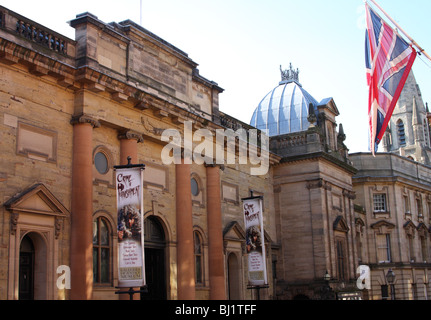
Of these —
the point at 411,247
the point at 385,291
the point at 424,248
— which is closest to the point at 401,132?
the point at 424,248

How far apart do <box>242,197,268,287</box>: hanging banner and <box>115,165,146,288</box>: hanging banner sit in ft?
25.4

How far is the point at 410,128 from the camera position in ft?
255

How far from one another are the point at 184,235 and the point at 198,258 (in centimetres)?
242

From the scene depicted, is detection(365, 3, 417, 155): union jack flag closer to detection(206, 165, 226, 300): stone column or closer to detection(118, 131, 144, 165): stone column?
detection(118, 131, 144, 165): stone column

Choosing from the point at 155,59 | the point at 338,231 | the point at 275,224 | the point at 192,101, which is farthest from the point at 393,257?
the point at 155,59

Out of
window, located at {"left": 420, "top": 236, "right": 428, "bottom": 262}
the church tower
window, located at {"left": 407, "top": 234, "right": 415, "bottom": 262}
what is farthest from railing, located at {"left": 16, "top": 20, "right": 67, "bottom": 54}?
the church tower

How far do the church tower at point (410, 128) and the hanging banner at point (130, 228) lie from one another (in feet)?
209

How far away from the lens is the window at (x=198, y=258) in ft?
84.6

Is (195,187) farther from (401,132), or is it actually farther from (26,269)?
(401,132)

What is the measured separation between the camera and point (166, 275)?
23641 mm

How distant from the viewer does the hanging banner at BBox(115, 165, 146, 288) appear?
1745 cm

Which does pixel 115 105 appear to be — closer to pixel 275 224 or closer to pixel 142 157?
pixel 142 157

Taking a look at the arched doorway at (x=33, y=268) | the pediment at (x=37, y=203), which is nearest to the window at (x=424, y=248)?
the pediment at (x=37, y=203)

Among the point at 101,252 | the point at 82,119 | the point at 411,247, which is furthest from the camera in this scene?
the point at 411,247
